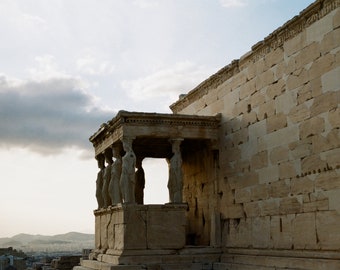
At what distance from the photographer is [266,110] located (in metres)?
11.3

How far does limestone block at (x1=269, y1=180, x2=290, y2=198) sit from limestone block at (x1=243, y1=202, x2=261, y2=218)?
62cm

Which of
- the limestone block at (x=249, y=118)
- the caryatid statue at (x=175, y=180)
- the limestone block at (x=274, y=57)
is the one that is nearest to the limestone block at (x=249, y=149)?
the limestone block at (x=249, y=118)

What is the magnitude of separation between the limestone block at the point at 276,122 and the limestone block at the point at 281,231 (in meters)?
1.75

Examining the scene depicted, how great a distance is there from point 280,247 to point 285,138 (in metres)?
2.09

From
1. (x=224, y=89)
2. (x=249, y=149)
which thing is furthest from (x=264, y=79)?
(x=224, y=89)

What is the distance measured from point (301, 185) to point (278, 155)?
3.19 feet

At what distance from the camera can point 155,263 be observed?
12000 millimetres

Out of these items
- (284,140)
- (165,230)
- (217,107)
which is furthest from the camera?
(217,107)

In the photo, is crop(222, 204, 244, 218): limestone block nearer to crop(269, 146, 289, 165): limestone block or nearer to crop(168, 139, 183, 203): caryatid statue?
crop(168, 139, 183, 203): caryatid statue

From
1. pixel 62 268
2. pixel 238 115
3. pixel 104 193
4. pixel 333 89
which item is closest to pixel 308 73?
pixel 333 89

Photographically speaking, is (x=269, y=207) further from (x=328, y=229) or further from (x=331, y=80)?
(x=331, y=80)

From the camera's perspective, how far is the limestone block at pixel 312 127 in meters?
9.52

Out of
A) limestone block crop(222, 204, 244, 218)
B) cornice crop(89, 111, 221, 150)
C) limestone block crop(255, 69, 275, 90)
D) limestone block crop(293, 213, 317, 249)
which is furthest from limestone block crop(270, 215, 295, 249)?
cornice crop(89, 111, 221, 150)

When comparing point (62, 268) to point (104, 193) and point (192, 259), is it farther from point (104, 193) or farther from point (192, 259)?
point (192, 259)
